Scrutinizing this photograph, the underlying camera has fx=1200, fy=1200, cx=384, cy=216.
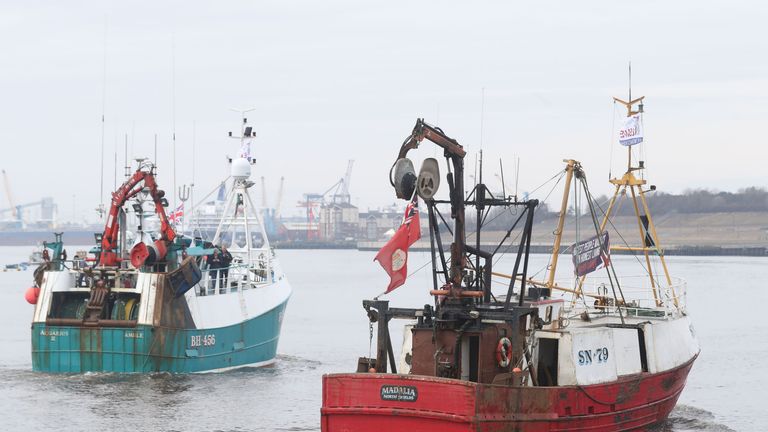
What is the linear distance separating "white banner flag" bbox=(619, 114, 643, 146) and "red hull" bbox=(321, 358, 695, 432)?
11388 millimetres

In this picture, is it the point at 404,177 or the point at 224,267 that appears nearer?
the point at 404,177

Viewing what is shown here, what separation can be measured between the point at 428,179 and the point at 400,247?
1.59 metres

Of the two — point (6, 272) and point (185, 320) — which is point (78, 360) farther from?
point (6, 272)

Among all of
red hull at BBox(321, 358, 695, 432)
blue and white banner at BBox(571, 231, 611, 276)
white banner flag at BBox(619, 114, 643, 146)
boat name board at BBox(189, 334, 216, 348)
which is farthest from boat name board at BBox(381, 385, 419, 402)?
boat name board at BBox(189, 334, 216, 348)

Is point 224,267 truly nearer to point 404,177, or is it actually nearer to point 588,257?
point 588,257

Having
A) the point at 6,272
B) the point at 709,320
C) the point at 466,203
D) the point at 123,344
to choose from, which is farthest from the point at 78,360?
the point at 6,272

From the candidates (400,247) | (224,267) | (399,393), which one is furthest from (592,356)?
(224,267)

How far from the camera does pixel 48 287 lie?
131 ft

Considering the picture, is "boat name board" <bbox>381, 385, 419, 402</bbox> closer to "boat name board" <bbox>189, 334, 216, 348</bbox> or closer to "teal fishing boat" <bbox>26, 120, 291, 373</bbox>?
"teal fishing boat" <bbox>26, 120, 291, 373</bbox>

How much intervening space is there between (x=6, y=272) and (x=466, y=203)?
145688mm

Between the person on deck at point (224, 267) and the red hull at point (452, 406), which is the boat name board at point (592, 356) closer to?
the red hull at point (452, 406)

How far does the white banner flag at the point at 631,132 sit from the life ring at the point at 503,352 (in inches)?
516

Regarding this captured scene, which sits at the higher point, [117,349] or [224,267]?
[224,267]

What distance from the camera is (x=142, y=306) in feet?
128
